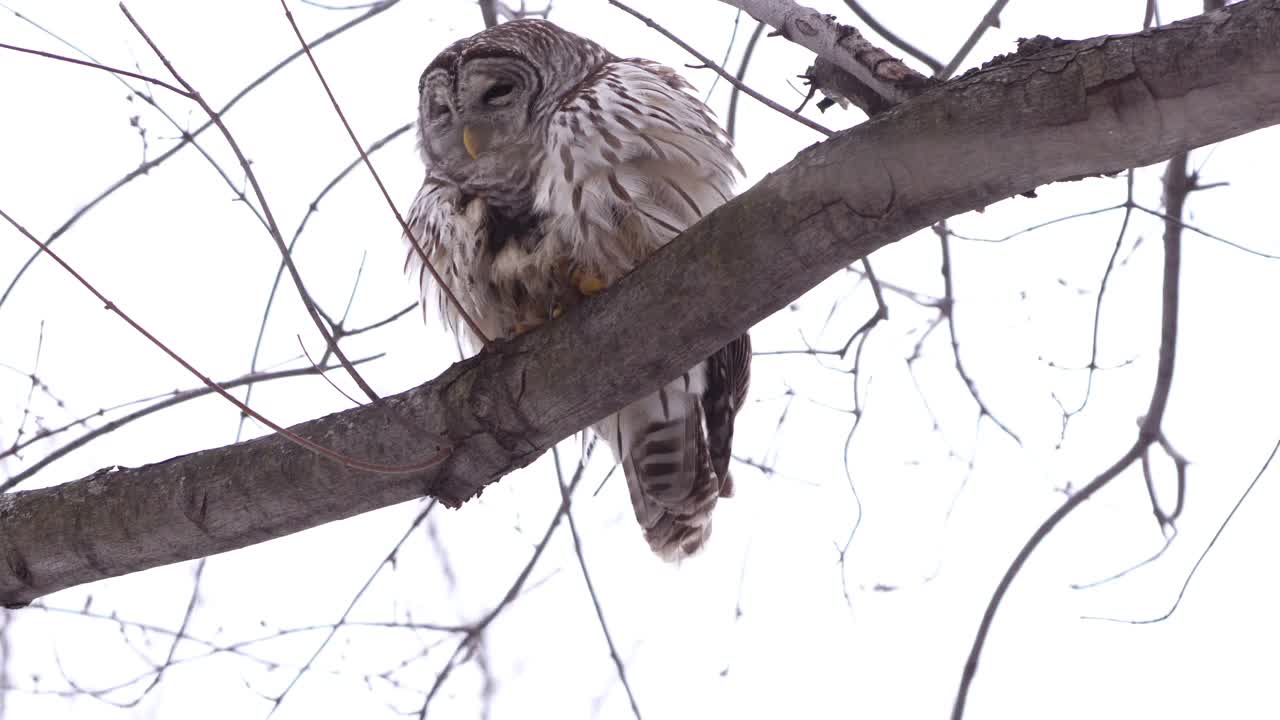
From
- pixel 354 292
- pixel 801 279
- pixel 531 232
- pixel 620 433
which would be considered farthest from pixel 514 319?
pixel 801 279

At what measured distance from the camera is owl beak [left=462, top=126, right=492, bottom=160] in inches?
148

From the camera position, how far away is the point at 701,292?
7.71 feet

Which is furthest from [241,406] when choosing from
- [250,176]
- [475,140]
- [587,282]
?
[475,140]

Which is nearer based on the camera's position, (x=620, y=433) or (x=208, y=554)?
(x=208, y=554)

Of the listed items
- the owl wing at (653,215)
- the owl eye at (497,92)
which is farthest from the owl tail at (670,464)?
the owl eye at (497,92)

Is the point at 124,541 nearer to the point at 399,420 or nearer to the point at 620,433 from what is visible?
the point at 399,420

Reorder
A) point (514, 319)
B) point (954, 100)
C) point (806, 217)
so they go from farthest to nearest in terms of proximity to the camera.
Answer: point (514, 319) → point (806, 217) → point (954, 100)

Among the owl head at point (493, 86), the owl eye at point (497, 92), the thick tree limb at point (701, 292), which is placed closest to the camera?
the thick tree limb at point (701, 292)

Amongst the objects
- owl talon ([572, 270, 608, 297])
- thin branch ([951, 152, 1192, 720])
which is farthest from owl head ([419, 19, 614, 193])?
thin branch ([951, 152, 1192, 720])

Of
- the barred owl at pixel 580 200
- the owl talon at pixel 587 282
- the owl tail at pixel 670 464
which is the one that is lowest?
the owl tail at pixel 670 464

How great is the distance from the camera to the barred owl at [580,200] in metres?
3.19

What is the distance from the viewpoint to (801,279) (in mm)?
2275

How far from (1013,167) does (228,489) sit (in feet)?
5.79

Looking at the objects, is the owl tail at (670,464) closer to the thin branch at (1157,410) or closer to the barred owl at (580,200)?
the barred owl at (580,200)
